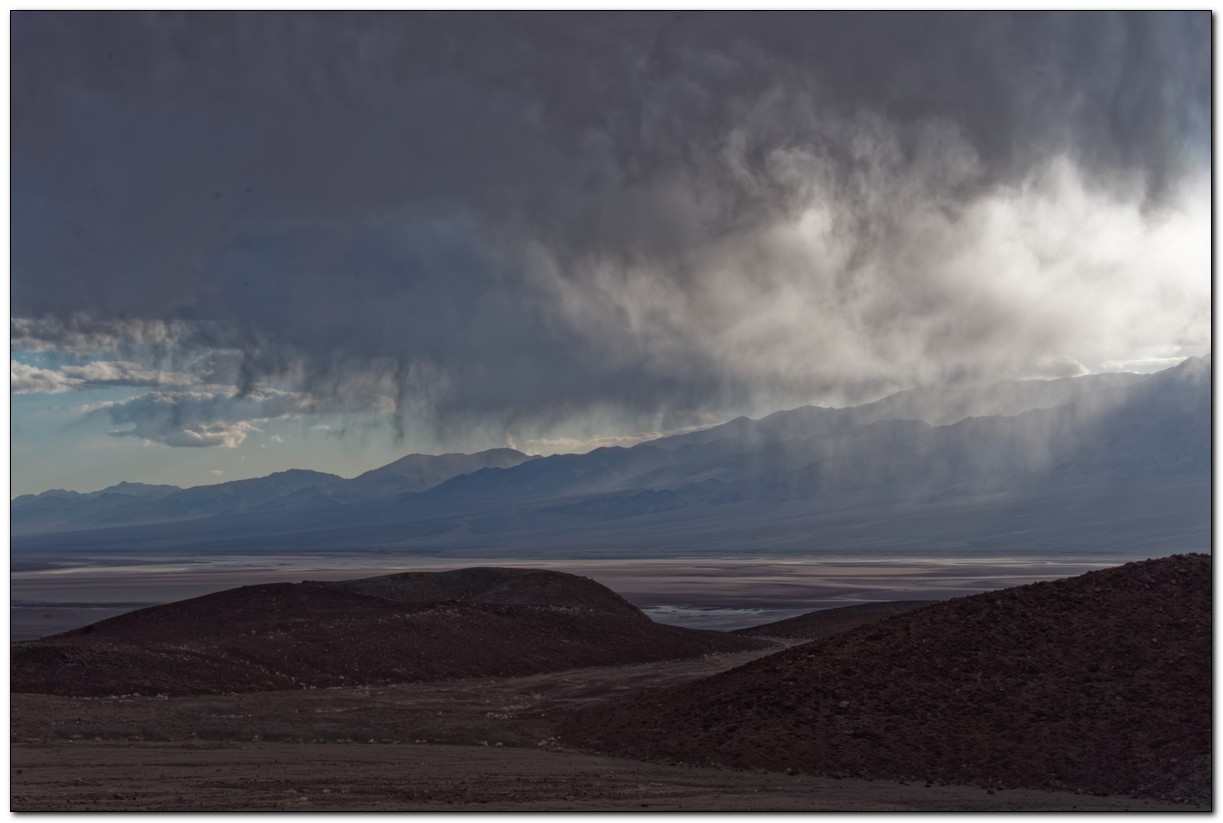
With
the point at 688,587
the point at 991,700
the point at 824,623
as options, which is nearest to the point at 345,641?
the point at 991,700

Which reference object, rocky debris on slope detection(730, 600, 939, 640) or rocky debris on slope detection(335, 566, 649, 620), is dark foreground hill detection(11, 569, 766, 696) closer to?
rocky debris on slope detection(335, 566, 649, 620)

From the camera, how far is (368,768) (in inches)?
911

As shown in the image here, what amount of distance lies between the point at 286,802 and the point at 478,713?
15707 mm

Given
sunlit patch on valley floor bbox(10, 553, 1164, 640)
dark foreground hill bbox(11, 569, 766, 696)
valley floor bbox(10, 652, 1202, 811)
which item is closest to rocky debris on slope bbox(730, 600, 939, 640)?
dark foreground hill bbox(11, 569, 766, 696)

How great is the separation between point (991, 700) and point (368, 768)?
44.3ft

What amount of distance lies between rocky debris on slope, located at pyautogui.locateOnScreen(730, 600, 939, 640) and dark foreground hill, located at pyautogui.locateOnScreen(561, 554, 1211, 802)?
112 feet

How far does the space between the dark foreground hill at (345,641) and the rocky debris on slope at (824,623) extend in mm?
7129

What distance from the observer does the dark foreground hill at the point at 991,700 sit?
2164 centimetres

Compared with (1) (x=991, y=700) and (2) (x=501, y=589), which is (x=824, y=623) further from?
(1) (x=991, y=700)

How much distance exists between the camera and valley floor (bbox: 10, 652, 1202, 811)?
18844 millimetres

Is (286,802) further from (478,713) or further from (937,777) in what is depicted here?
(478,713)

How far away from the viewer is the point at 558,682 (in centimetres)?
4269

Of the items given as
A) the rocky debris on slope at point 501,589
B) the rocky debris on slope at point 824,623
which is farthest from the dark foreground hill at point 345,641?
the rocky debris on slope at point 824,623

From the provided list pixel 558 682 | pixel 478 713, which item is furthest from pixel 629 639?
pixel 478 713
